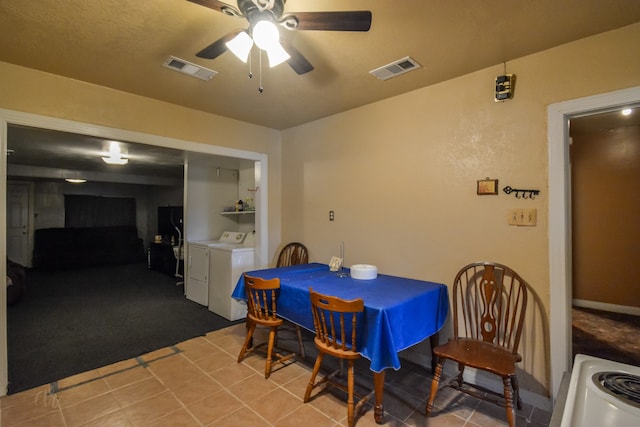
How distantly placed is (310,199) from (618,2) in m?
2.94

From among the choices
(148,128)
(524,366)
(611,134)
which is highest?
(611,134)

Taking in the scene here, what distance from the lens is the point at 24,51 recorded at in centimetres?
213

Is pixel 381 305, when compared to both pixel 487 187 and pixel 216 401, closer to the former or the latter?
pixel 487 187

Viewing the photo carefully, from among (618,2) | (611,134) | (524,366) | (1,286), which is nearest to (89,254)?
(1,286)

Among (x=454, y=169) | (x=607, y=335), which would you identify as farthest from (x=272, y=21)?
(x=607, y=335)

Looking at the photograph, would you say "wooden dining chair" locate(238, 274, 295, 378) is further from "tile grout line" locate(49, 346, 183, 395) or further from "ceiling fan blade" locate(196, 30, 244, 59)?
"ceiling fan blade" locate(196, 30, 244, 59)

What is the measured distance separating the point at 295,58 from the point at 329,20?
0.38 meters

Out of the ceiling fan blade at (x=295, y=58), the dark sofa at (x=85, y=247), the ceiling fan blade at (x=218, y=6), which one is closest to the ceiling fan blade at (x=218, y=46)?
the ceiling fan blade at (x=218, y=6)

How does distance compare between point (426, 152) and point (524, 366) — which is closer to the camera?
point (524, 366)

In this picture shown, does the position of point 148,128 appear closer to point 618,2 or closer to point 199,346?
point 199,346

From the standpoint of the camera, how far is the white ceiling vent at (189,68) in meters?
2.27

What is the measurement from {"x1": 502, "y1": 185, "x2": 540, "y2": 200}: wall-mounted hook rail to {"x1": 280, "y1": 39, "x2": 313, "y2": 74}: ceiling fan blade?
1697mm

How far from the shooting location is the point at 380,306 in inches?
74.8

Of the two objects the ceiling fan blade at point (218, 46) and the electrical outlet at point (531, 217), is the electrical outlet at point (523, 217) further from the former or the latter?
the ceiling fan blade at point (218, 46)
